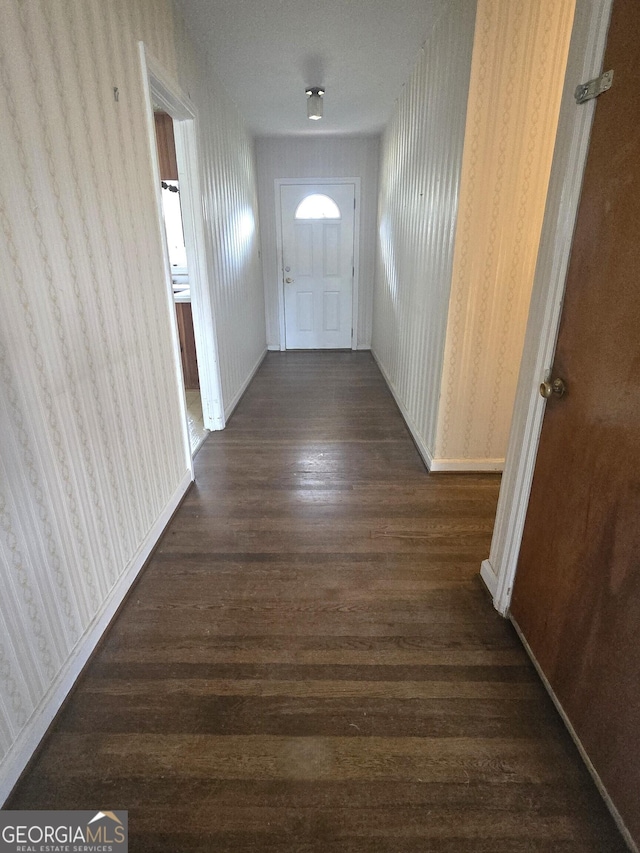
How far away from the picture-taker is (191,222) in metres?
2.88

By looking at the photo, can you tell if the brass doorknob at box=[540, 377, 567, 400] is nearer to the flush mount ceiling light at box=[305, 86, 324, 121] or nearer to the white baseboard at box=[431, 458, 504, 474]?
the white baseboard at box=[431, 458, 504, 474]

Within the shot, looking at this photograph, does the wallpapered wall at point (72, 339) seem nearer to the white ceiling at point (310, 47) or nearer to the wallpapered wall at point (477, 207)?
the white ceiling at point (310, 47)

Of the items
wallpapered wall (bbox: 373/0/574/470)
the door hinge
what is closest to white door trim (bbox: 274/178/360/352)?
wallpapered wall (bbox: 373/0/574/470)

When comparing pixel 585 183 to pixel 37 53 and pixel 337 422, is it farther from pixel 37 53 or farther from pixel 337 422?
pixel 337 422

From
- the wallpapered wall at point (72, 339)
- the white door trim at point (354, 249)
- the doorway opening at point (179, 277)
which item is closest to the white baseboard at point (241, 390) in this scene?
the doorway opening at point (179, 277)

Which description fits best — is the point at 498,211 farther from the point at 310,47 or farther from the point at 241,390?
the point at 241,390

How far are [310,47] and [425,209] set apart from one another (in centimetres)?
123

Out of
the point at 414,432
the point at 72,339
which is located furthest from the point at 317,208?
the point at 72,339

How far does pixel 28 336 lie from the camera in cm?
120

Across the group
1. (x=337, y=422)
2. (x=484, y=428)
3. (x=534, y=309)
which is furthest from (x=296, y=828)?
(x=337, y=422)

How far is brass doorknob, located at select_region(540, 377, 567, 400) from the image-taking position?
1.26 m

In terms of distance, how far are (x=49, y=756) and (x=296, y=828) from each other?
707 millimetres

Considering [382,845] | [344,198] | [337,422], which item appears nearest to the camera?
[382,845]

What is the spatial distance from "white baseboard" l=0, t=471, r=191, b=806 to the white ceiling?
2772 millimetres
